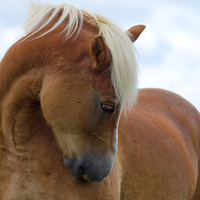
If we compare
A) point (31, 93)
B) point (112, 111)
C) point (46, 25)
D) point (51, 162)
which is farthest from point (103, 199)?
point (46, 25)

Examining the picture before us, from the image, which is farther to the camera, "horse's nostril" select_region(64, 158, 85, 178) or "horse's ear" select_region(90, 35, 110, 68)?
"horse's nostril" select_region(64, 158, 85, 178)

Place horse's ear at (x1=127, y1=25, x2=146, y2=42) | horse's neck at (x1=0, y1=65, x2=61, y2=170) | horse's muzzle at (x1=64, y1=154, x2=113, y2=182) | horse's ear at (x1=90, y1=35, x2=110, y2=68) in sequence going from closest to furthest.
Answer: horse's ear at (x1=90, y1=35, x2=110, y2=68), horse's muzzle at (x1=64, y1=154, x2=113, y2=182), horse's neck at (x1=0, y1=65, x2=61, y2=170), horse's ear at (x1=127, y1=25, x2=146, y2=42)

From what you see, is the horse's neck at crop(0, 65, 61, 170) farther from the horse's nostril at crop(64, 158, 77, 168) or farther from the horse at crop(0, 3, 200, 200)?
the horse's nostril at crop(64, 158, 77, 168)

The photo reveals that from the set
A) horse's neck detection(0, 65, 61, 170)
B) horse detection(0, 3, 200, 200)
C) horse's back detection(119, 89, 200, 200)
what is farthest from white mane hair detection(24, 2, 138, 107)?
horse's back detection(119, 89, 200, 200)

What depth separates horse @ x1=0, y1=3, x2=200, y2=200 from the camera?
223 centimetres

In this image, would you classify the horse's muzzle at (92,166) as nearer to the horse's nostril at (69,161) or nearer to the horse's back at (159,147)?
the horse's nostril at (69,161)

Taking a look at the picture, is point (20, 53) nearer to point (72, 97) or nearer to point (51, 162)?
point (72, 97)

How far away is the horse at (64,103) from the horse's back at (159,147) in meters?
0.27

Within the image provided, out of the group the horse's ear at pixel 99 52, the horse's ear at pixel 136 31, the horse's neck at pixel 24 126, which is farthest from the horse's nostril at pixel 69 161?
the horse's ear at pixel 136 31

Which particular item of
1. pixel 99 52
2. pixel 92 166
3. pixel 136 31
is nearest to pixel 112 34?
pixel 99 52

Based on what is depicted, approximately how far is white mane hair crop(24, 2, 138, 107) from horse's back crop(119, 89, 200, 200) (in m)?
0.94

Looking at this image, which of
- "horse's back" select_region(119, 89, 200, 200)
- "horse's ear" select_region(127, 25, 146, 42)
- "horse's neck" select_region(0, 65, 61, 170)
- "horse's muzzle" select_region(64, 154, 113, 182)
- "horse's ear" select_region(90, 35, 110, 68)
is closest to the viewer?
"horse's ear" select_region(90, 35, 110, 68)

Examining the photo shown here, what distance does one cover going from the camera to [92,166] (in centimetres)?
226

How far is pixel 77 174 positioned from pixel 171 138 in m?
1.97
